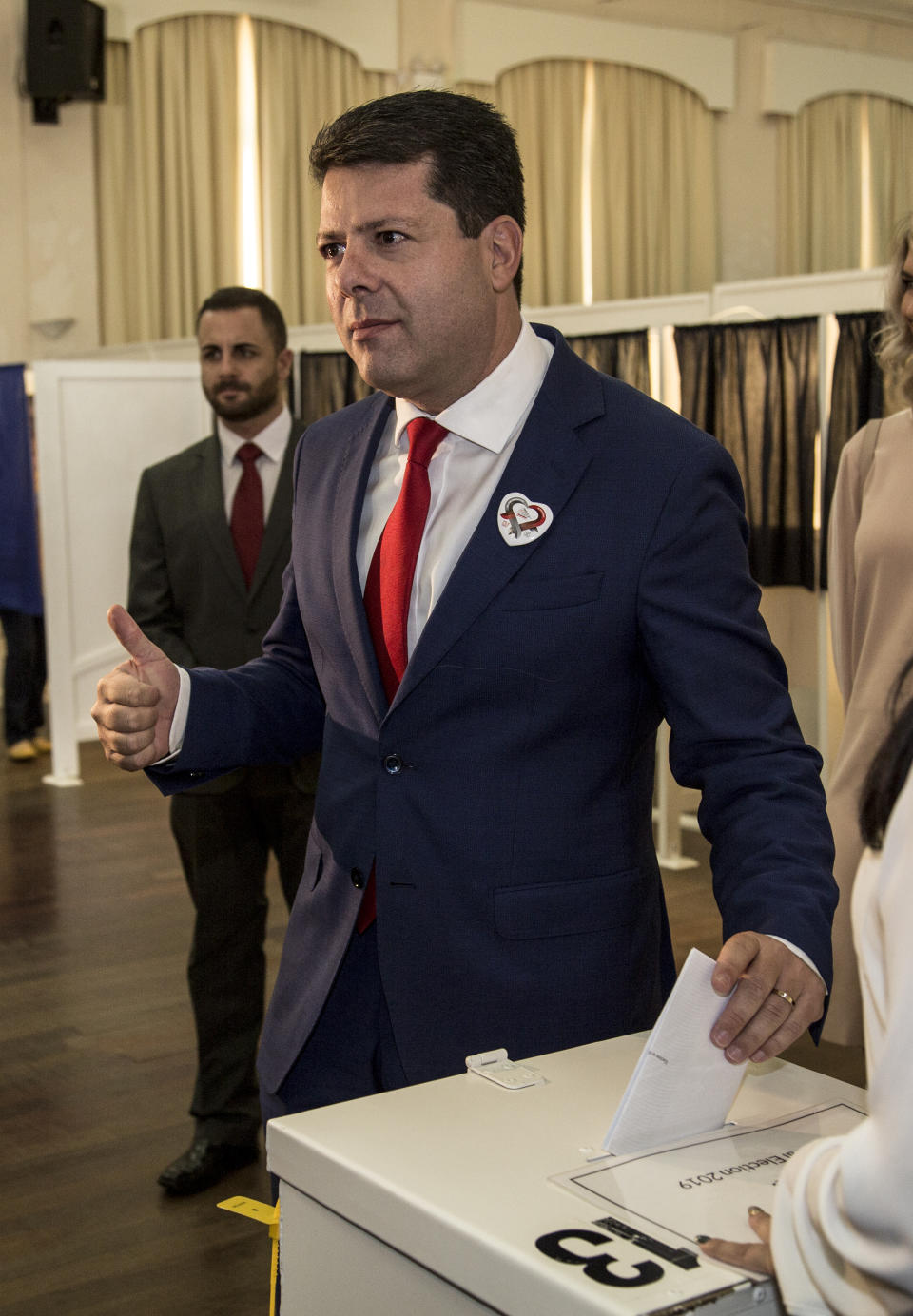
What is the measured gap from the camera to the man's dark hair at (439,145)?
60.4 inches

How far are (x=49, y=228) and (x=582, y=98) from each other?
4.40 meters

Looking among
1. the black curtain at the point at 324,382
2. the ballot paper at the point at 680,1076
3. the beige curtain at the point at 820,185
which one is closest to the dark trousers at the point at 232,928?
the ballot paper at the point at 680,1076

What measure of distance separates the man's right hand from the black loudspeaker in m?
8.89

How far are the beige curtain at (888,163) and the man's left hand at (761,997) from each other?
41.5 feet

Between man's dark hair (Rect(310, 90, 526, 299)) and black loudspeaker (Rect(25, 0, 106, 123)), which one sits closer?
man's dark hair (Rect(310, 90, 526, 299))

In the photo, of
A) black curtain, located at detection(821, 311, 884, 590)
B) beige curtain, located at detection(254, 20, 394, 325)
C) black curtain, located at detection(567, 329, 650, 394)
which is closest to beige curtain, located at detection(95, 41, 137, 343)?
beige curtain, located at detection(254, 20, 394, 325)

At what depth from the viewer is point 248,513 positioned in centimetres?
351

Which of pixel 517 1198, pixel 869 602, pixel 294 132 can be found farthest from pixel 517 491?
pixel 294 132

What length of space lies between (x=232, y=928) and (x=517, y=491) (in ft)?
6.19

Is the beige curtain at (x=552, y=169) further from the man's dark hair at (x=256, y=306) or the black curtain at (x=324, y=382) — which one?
the man's dark hair at (x=256, y=306)

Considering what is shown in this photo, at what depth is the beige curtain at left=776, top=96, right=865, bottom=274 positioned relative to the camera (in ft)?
41.0

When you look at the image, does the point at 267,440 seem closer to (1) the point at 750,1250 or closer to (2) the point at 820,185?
(1) the point at 750,1250

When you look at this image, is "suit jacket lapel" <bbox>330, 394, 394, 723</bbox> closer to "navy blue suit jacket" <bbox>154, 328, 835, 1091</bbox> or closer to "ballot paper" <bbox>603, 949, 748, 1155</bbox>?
"navy blue suit jacket" <bbox>154, 328, 835, 1091</bbox>

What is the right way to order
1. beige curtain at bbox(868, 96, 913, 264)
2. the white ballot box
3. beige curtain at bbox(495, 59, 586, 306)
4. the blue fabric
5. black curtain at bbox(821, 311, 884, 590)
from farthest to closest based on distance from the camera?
1. beige curtain at bbox(868, 96, 913, 264)
2. beige curtain at bbox(495, 59, 586, 306)
3. the blue fabric
4. black curtain at bbox(821, 311, 884, 590)
5. the white ballot box
